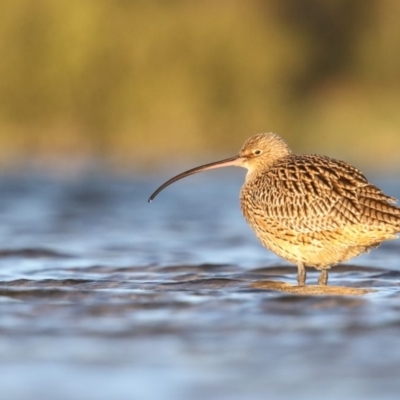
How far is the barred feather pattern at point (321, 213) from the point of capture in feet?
29.9

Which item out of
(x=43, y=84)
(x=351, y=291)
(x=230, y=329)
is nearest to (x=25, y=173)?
(x=43, y=84)

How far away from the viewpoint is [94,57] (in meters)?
23.2

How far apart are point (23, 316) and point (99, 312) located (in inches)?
19.0

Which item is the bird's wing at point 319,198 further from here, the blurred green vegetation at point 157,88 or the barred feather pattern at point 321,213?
the blurred green vegetation at point 157,88

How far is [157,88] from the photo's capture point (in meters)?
23.2

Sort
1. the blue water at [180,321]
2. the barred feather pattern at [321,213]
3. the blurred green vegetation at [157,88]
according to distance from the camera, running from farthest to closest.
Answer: the blurred green vegetation at [157,88]
the barred feather pattern at [321,213]
the blue water at [180,321]

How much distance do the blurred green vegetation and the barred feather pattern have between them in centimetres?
1219

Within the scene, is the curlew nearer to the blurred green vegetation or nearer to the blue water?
the blue water

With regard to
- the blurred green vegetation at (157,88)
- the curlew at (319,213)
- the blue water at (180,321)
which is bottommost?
the blue water at (180,321)

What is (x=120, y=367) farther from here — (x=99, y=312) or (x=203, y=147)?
(x=203, y=147)

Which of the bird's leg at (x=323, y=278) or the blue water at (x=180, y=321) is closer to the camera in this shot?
the blue water at (x=180, y=321)

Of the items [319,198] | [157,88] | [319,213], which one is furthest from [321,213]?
[157,88]

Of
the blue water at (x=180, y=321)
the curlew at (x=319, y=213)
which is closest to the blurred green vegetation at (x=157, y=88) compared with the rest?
the blue water at (x=180, y=321)

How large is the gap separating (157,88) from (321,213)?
46.7 ft
